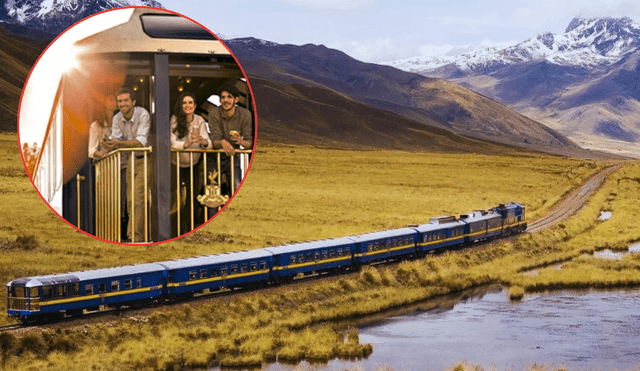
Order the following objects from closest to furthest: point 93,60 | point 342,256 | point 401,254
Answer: point 93,60, point 342,256, point 401,254

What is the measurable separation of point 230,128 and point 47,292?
2394cm

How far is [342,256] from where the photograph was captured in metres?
46.0

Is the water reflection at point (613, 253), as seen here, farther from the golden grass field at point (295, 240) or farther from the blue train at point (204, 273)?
the blue train at point (204, 273)

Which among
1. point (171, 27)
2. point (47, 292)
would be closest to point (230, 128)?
point (171, 27)

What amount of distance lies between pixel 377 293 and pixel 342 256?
145 inches

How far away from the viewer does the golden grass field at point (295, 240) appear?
29625 mm

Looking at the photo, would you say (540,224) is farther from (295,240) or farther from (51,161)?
(51,161)

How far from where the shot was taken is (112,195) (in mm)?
7969

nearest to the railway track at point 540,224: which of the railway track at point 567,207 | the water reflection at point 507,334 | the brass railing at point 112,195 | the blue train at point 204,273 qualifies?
the railway track at point 567,207

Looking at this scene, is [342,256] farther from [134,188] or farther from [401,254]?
[134,188]

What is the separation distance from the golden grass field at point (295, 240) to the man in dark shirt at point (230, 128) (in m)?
19.8

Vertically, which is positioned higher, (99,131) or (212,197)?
(99,131)

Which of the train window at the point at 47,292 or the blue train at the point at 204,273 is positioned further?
the blue train at the point at 204,273

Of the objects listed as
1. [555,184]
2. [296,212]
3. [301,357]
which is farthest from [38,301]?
[555,184]
